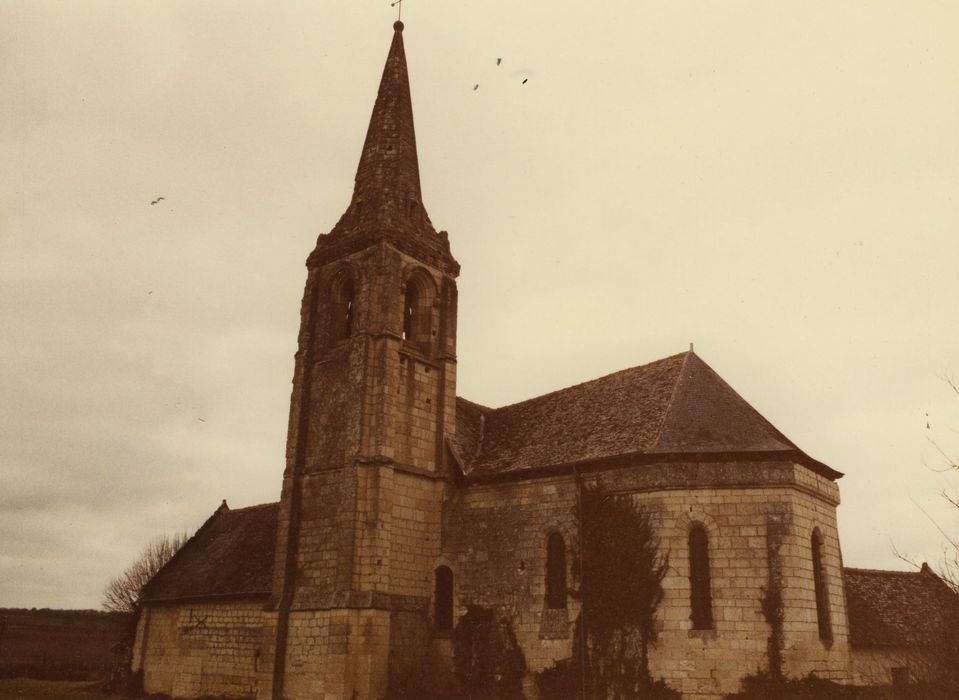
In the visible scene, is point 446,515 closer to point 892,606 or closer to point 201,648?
point 201,648

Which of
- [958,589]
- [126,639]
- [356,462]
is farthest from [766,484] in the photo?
[126,639]

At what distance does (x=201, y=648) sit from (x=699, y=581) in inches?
703

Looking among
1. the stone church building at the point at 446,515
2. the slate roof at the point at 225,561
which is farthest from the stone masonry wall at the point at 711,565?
the slate roof at the point at 225,561

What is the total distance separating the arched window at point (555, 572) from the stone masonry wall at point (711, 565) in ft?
0.61

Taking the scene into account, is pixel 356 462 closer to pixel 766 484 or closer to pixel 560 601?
pixel 560 601

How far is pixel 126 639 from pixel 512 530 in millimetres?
19784

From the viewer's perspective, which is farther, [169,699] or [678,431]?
[169,699]

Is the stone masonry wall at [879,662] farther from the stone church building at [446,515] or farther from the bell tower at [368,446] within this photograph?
the bell tower at [368,446]

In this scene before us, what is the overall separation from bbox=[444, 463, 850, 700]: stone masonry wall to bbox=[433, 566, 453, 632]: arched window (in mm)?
506

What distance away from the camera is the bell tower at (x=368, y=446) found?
21.8m

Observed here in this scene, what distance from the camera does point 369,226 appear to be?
26062 millimetres

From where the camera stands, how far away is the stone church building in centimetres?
1961

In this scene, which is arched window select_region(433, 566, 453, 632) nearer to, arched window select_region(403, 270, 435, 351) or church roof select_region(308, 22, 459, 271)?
arched window select_region(403, 270, 435, 351)

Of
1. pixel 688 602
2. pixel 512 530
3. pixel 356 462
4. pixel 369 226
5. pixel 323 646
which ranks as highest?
pixel 369 226
